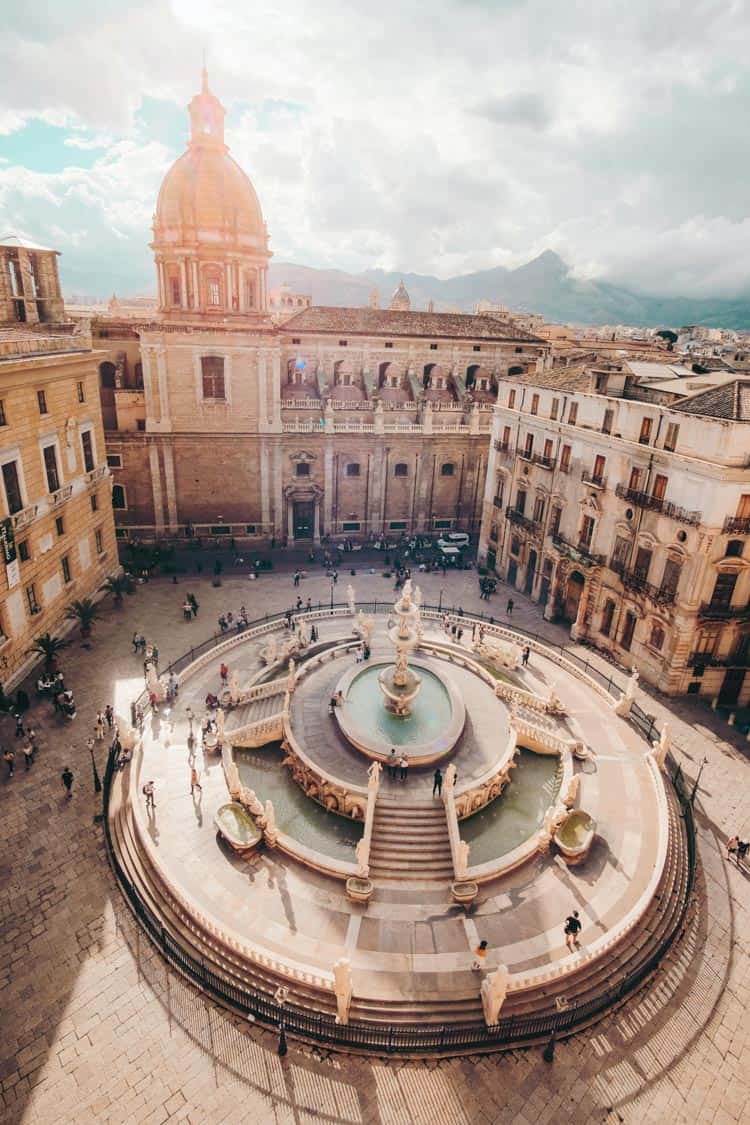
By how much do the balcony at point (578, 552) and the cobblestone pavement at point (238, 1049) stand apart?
50.3 ft

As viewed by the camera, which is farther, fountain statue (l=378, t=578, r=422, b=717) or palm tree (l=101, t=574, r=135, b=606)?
palm tree (l=101, t=574, r=135, b=606)

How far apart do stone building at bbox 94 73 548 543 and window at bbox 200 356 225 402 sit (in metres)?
0.07

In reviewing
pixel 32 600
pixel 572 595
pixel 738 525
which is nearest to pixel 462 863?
pixel 738 525

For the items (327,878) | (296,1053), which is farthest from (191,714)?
(296,1053)

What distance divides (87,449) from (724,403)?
98.0ft

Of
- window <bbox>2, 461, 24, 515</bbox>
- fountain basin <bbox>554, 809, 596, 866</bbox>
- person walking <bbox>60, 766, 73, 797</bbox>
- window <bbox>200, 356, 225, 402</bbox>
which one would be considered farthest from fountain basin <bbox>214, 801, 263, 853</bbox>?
window <bbox>200, 356, 225, 402</bbox>

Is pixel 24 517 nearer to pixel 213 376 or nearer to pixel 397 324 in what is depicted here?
pixel 213 376

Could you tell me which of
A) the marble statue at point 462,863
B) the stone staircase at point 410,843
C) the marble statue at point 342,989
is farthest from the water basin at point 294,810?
the marble statue at point 342,989

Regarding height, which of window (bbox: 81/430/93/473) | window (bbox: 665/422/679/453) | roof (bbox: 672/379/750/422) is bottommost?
window (bbox: 81/430/93/473)

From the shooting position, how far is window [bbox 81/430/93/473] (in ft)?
104

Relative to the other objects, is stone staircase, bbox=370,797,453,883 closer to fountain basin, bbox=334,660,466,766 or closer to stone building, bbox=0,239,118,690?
fountain basin, bbox=334,660,466,766

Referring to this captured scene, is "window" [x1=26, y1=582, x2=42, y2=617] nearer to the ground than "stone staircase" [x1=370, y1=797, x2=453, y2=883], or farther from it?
farther from it

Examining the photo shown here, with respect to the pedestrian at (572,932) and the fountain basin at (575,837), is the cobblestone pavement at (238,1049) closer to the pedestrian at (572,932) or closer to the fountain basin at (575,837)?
the pedestrian at (572,932)

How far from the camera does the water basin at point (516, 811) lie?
18438mm
